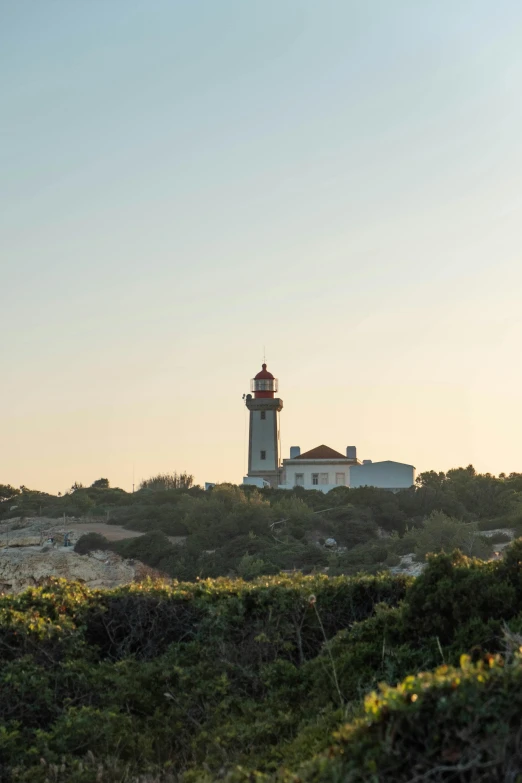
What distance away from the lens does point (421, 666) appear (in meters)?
6.91

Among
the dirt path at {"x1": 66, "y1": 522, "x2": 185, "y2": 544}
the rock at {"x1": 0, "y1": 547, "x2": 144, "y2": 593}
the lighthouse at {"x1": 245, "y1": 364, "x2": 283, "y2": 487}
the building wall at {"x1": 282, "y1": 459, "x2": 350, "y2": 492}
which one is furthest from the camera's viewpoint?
the lighthouse at {"x1": 245, "y1": 364, "x2": 283, "y2": 487}

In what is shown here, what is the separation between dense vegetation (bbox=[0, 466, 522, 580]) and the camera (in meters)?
25.9

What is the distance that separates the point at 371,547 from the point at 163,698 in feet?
66.5

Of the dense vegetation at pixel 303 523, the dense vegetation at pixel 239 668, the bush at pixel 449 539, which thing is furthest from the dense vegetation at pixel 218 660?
the bush at pixel 449 539

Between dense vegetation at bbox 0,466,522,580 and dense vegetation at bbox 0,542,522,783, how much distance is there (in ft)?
46.8

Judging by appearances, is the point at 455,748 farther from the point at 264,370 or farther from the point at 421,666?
the point at 264,370

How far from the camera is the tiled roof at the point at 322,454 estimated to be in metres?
65.0

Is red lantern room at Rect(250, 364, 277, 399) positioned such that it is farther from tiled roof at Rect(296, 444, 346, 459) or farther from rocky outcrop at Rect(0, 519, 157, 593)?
rocky outcrop at Rect(0, 519, 157, 593)

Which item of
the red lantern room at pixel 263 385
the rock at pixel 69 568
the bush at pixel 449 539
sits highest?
the red lantern room at pixel 263 385

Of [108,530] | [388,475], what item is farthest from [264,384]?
[108,530]

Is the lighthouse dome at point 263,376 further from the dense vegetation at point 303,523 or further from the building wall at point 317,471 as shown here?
the dense vegetation at point 303,523

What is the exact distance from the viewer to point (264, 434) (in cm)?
6869

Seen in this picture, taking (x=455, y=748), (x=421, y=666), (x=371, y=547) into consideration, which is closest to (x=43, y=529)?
(x=371, y=547)

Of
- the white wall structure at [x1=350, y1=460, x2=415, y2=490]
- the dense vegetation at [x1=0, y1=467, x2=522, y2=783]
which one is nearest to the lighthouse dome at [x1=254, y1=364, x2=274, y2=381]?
the white wall structure at [x1=350, y1=460, x2=415, y2=490]
